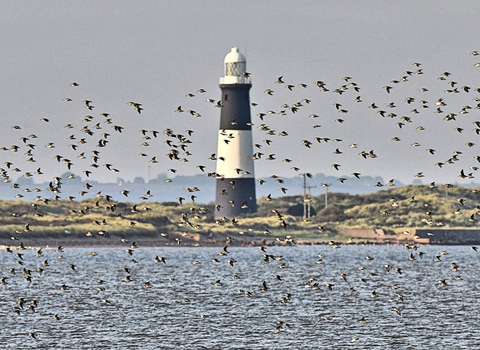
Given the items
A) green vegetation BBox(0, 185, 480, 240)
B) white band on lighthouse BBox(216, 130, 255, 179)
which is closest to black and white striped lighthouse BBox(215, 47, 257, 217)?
white band on lighthouse BBox(216, 130, 255, 179)

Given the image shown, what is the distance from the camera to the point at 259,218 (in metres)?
132

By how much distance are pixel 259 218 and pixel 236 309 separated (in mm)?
74577

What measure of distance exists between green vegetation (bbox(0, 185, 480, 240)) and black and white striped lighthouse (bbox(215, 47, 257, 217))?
509 centimetres

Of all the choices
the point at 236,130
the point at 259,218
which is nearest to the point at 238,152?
the point at 236,130

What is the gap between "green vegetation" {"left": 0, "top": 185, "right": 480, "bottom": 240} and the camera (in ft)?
407

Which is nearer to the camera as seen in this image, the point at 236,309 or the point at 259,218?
the point at 236,309

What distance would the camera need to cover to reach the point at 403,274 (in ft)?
285

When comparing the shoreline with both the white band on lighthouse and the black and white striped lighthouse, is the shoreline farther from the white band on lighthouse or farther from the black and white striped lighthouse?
the white band on lighthouse

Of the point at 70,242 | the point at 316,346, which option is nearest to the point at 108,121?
the point at 316,346

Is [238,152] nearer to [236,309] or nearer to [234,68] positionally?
[234,68]

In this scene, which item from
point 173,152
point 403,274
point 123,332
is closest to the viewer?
point 173,152

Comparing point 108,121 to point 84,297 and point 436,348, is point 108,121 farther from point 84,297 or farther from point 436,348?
point 84,297

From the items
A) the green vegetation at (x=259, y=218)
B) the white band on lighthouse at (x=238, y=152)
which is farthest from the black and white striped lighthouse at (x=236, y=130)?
the green vegetation at (x=259, y=218)

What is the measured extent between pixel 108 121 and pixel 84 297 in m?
22.4
